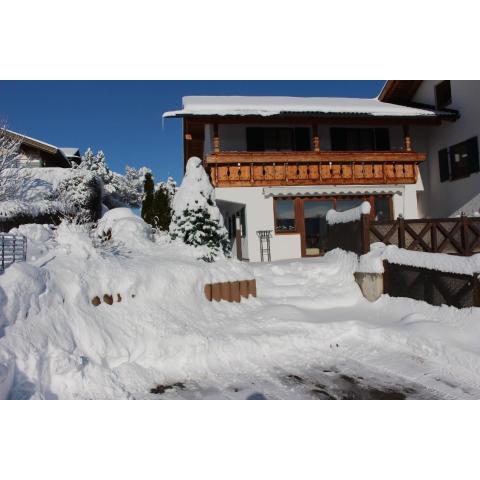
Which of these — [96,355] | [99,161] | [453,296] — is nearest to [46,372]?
[96,355]

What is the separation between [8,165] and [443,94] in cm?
2045

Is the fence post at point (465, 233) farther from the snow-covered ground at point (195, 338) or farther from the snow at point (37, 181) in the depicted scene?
the snow at point (37, 181)

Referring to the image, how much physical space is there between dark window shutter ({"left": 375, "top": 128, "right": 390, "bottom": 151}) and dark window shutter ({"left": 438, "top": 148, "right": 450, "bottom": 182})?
7.19ft

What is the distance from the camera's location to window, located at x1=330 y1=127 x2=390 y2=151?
55.1 ft

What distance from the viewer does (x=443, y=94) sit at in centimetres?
1686

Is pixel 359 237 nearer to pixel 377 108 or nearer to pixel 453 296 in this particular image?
pixel 453 296

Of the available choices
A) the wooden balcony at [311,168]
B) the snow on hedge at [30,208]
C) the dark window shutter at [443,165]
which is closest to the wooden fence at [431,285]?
the wooden balcony at [311,168]

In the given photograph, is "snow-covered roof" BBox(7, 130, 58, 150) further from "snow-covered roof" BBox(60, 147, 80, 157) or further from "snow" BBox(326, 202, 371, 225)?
"snow" BBox(326, 202, 371, 225)

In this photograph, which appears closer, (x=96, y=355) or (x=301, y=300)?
(x=96, y=355)

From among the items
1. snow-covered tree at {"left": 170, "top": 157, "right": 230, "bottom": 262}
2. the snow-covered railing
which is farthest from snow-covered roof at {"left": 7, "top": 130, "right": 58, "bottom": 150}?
the snow-covered railing

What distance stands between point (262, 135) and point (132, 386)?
12995 millimetres

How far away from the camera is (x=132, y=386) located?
4.82 meters

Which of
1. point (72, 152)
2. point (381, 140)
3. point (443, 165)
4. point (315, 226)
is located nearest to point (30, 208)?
point (315, 226)

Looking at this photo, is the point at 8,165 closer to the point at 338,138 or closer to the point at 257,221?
the point at 257,221
